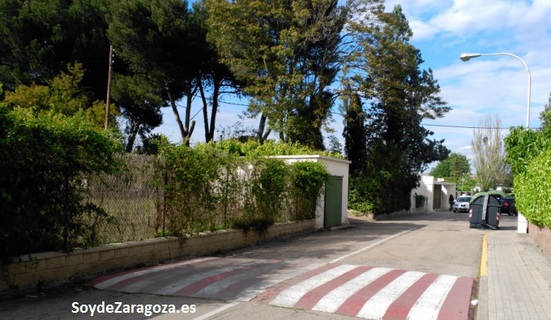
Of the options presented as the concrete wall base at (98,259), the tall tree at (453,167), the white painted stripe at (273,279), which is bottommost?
the white painted stripe at (273,279)

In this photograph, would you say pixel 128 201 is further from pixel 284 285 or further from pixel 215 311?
pixel 215 311

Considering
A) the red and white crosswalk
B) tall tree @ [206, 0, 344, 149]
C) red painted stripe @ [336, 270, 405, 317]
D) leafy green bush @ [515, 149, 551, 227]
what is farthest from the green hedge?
tall tree @ [206, 0, 344, 149]

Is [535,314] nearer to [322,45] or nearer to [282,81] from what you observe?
[282,81]

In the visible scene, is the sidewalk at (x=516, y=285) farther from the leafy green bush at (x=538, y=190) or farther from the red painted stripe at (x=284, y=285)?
the red painted stripe at (x=284, y=285)

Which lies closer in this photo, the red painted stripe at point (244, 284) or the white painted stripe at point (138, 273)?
the red painted stripe at point (244, 284)

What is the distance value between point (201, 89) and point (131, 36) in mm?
6850

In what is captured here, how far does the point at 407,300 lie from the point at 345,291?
98 centimetres

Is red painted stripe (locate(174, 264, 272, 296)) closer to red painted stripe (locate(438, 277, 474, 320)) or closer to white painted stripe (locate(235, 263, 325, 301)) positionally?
white painted stripe (locate(235, 263, 325, 301))

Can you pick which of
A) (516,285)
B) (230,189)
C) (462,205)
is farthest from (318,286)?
(462,205)

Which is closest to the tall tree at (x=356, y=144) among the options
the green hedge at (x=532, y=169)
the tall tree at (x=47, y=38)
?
the green hedge at (x=532, y=169)

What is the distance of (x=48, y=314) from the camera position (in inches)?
247

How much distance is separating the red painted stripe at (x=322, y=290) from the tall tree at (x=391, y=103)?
18.6 m

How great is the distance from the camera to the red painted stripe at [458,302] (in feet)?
21.3

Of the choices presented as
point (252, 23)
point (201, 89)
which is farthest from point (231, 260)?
point (201, 89)
